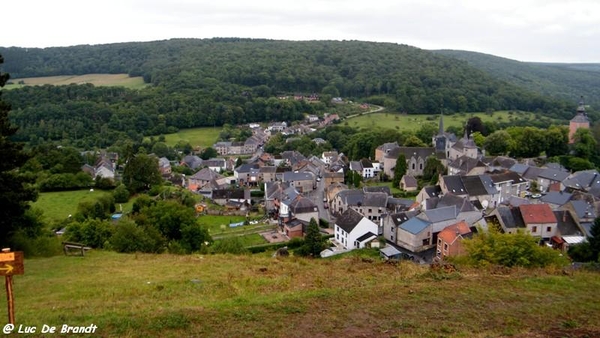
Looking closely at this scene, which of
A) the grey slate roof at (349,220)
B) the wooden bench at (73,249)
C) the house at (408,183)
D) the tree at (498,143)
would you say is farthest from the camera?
the tree at (498,143)

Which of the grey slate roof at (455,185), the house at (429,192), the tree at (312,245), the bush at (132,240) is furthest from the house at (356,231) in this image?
the bush at (132,240)

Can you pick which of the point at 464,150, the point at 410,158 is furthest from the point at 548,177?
the point at 410,158

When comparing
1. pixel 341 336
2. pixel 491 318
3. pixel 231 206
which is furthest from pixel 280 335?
pixel 231 206

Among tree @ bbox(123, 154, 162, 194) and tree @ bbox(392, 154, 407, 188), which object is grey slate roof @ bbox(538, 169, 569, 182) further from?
tree @ bbox(123, 154, 162, 194)

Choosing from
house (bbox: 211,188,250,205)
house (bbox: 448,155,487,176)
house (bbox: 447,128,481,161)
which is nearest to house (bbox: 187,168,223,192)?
house (bbox: 211,188,250,205)

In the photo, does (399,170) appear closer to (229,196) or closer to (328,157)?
(328,157)

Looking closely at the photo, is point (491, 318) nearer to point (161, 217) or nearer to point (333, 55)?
point (161, 217)

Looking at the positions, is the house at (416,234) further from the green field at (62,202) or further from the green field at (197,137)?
the green field at (197,137)
